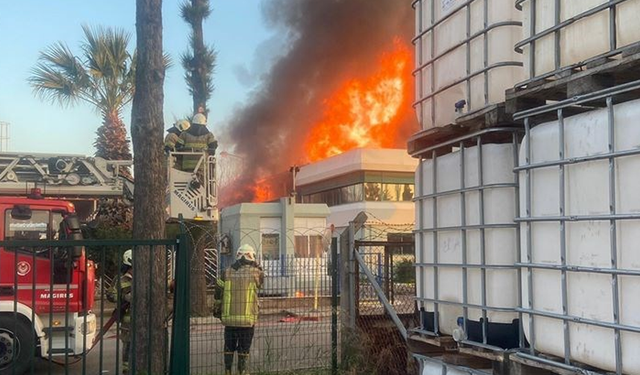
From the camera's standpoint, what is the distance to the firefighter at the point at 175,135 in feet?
→ 42.2

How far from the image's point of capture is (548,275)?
3.74m

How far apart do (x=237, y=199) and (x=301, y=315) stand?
3436 cm

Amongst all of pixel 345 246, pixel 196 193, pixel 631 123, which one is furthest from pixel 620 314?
pixel 196 193

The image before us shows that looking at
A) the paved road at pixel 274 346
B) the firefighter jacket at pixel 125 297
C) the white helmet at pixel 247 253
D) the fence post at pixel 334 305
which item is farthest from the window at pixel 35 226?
the fence post at pixel 334 305

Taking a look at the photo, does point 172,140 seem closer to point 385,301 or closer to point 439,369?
point 385,301

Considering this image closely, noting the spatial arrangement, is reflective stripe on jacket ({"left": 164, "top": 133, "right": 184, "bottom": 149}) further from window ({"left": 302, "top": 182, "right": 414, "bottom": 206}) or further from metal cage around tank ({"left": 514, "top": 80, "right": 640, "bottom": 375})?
window ({"left": 302, "top": 182, "right": 414, "bottom": 206})

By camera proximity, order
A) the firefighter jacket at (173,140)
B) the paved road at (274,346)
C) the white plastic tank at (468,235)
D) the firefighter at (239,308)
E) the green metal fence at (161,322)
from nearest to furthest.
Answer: the white plastic tank at (468,235) < the green metal fence at (161,322) < the paved road at (274,346) < the firefighter at (239,308) < the firefighter jacket at (173,140)

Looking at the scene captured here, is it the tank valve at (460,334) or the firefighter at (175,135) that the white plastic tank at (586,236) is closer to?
the tank valve at (460,334)

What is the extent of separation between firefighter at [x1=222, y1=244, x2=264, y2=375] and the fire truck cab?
5.38 feet

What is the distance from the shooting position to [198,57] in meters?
18.0

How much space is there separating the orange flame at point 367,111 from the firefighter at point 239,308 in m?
14.6

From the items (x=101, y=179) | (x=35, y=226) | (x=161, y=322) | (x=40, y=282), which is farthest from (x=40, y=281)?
(x=101, y=179)

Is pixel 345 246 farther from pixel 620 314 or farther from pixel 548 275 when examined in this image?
pixel 620 314

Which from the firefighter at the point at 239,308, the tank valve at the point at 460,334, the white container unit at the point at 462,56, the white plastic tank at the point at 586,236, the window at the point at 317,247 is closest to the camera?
the white plastic tank at the point at 586,236
